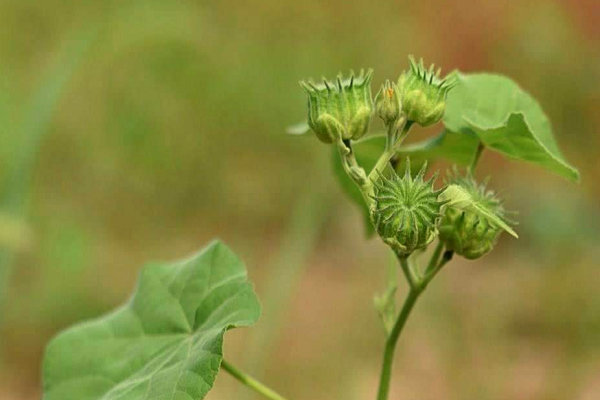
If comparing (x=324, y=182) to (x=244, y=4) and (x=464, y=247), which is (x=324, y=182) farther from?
(x=244, y=4)

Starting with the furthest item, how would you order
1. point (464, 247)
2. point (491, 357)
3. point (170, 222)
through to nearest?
1. point (170, 222)
2. point (491, 357)
3. point (464, 247)

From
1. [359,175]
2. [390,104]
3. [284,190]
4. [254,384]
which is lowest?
[254,384]

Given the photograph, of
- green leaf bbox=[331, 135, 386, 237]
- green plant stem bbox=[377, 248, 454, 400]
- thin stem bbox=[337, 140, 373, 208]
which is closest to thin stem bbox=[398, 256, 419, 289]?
green plant stem bbox=[377, 248, 454, 400]

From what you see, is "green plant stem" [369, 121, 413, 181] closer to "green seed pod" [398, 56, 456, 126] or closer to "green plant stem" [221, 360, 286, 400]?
"green seed pod" [398, 56, 456, 126]

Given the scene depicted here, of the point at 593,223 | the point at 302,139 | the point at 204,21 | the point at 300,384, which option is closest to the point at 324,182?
the point at 300,384

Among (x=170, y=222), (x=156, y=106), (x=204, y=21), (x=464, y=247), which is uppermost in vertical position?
(x=204, y=21)

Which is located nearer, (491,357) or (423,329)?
(491,357)

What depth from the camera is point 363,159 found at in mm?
2252

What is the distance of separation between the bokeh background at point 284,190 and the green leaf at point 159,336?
2055mm

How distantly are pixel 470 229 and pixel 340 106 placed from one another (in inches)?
12.6

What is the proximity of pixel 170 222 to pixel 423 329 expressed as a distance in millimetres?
2678

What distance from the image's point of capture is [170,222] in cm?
742

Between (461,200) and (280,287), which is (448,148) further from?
(280,287)

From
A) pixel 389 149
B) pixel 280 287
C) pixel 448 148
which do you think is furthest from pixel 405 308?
pixel 280 287
